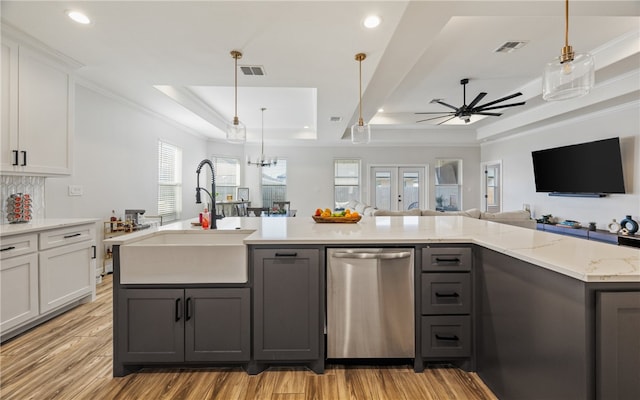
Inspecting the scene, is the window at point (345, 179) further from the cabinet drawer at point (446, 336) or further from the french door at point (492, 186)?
the cabinet drawer at point (446, 336)

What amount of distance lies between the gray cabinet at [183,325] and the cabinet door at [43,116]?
1.94 meters

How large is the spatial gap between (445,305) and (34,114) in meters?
3.83

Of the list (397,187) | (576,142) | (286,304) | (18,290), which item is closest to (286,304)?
(286,304)

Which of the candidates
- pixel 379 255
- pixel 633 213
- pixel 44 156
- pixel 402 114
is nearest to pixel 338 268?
pixel 379 255

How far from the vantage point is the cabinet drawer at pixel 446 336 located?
1887 mm

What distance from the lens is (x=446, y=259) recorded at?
1.88m

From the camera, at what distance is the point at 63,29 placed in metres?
2.43

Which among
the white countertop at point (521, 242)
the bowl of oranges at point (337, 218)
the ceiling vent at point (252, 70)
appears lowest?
the white countertop at point (521, 242)

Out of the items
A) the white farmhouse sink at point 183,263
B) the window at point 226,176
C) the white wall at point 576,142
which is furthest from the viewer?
the window at point 226,176

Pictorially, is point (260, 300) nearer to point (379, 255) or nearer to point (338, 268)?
point (338, 268)

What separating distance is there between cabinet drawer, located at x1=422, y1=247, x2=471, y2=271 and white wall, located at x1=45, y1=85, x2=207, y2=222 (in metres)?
4.02

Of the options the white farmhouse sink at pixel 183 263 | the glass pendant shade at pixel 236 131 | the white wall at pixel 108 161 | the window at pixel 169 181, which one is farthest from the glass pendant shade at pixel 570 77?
the window at pixel 169 181

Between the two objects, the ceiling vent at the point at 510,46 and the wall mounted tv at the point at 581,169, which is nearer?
the ceiling vent at the point at 510,46

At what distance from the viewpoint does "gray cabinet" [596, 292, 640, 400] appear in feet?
3.49
